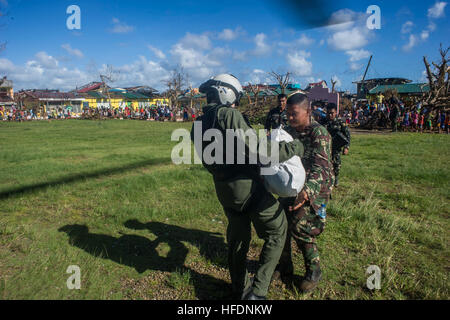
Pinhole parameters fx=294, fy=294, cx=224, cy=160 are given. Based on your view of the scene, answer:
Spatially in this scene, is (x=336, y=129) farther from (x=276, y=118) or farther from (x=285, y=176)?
(x=285, y=176)

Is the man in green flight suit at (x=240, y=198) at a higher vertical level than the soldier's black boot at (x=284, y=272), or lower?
higher

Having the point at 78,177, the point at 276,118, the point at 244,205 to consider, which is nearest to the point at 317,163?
the point at 244,205

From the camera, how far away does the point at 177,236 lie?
421 centimetres

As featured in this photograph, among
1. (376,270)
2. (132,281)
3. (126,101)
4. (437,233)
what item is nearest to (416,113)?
(437,233)

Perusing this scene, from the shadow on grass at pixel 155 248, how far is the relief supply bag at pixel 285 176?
4.38ft

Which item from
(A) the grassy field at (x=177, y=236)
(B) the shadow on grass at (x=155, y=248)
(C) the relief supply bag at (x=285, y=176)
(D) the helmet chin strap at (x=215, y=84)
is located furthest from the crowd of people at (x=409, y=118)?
(C) the relief supply bag at (x=285, y=176)

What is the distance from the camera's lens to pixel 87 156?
1058cm

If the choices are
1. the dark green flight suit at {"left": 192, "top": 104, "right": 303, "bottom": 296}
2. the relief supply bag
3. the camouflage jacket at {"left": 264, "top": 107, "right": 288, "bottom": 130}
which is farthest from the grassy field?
the camouflage jacket at {"left": 264, "top": 107, "right": 288, "bottom": 130}

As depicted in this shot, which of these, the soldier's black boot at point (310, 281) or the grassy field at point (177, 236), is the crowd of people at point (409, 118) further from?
the soldier's black boot at point (310, 281)

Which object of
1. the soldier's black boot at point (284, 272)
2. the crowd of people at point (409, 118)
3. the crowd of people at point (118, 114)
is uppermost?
the crowd of people at point (118, 114)

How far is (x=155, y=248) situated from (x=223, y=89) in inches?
94.7

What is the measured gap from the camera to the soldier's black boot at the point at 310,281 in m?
2.88

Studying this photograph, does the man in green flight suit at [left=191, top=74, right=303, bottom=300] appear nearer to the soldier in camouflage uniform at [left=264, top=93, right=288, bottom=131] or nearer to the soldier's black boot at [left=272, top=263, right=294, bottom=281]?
the soldier's black boot at [left=272, top=263, right=294, bottom=281]

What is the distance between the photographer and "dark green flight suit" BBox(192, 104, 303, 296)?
7.77ft
